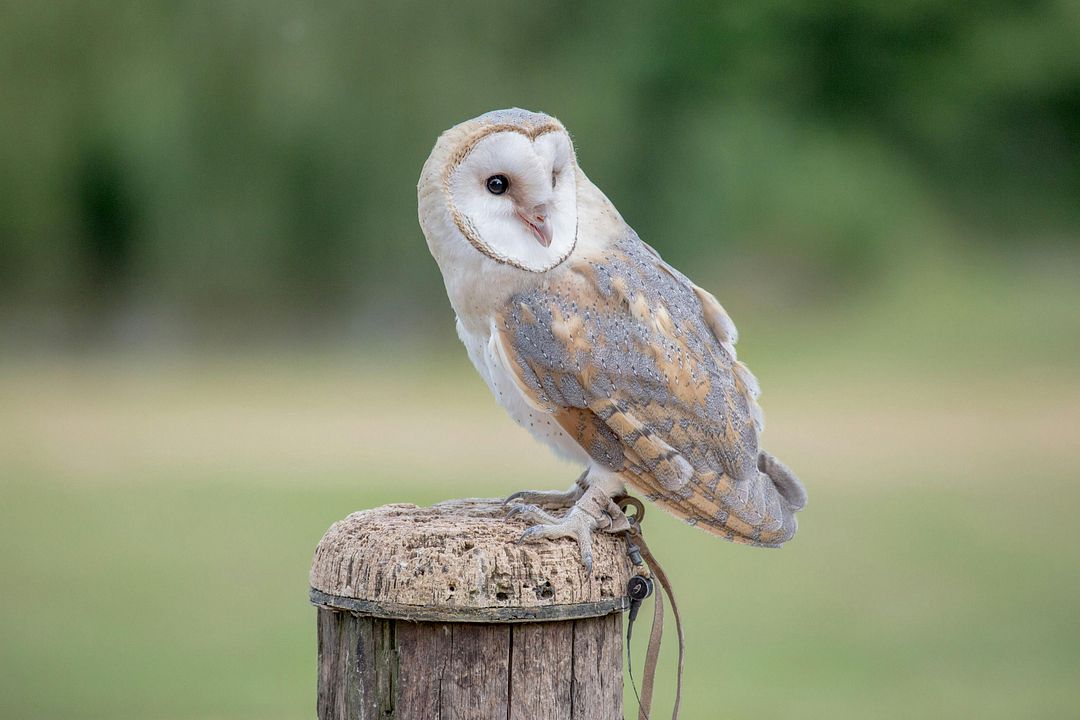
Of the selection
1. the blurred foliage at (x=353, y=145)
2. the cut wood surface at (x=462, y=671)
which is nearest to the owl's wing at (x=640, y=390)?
the cut wood surface at (x=462, y=671)

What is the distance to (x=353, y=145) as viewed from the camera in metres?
7.02

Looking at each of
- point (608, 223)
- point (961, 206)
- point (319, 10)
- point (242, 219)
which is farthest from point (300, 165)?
point (608, 223)

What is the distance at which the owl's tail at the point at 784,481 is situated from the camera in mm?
1627

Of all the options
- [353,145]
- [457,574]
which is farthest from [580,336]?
[353,145]

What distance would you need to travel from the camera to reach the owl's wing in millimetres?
1470

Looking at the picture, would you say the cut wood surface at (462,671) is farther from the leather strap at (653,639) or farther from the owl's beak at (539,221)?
the owl's beak at (539,221)

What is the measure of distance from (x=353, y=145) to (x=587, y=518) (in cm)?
591

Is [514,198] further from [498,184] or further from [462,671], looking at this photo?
[462,671]

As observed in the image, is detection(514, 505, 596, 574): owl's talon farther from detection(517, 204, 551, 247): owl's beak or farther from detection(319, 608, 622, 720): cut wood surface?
detection(517, 204, 551, 247): owl's beak

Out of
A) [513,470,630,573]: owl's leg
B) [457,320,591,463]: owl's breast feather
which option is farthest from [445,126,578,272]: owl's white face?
[513,470,630,573]: owl's leg

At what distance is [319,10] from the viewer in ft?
23.5

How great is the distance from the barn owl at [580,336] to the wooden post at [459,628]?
0.47ft

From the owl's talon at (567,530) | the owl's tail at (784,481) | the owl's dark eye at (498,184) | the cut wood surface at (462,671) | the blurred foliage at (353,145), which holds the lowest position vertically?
the cut wood surface at (462,671)

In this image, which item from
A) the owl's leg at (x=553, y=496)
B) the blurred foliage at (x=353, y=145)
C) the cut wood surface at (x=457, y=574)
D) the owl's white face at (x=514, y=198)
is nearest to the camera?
the cut wood surface at (x=457, y=574)
